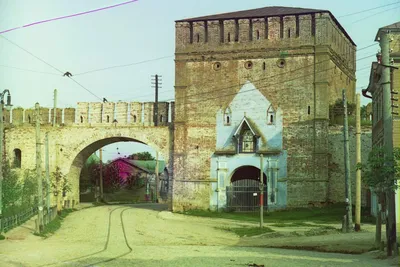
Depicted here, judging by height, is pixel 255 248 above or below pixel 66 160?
below

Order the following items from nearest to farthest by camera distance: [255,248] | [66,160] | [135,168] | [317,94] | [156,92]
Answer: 1. [255,248]
2. [317,94]
3. [66,160]
4. [156,92]
5. [135,168]

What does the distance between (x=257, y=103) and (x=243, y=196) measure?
5.41 meters

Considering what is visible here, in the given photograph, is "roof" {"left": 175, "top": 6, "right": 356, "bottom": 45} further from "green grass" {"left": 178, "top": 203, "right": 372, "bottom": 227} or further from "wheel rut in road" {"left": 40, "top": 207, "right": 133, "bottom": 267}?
"wheel rut in road" {"left": 40, "top": 207, "right": 133, "bottom": 267}

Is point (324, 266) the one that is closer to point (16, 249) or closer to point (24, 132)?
point (16, 249)

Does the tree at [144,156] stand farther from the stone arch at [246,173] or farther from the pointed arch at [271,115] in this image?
the pointed arch at [271,115]

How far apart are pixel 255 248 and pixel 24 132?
82.0ft

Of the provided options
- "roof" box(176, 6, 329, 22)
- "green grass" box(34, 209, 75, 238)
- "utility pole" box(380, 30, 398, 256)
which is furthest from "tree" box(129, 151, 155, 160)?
"utility pole" box(380, 30, 398, 256)

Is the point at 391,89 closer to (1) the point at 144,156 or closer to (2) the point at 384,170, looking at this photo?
(2) the point at 384,170

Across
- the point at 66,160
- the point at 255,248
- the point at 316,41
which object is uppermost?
the point at 316,41

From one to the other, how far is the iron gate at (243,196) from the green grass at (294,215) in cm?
69

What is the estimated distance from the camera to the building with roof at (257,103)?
4053cm

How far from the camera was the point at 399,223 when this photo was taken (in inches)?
1101

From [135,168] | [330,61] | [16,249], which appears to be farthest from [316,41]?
[135,168]

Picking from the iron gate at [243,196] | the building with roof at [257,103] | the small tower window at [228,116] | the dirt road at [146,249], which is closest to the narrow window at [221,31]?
the building with roof at [257,103]
